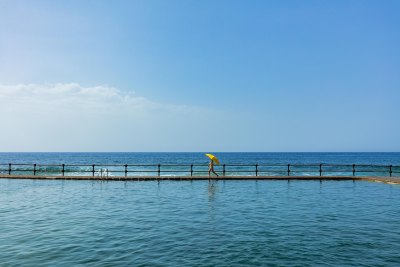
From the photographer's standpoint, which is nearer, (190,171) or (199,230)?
(199,230)

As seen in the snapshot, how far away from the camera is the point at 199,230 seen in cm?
1167

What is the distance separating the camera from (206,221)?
13.0 metres

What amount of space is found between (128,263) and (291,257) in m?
4.28

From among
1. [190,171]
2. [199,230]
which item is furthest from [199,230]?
[190,171]

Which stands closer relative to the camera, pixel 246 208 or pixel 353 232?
pixel 353 232

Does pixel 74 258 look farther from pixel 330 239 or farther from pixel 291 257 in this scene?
pixel 330 239

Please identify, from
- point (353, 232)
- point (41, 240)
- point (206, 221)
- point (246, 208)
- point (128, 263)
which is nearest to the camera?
point (128, 263)

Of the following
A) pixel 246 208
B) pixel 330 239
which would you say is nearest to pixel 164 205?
pixel 246 208

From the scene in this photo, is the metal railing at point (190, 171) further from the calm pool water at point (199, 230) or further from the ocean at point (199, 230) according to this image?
the calm pool water at point (199, 230)

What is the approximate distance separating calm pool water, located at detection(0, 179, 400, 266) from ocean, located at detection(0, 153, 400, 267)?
0.09 feet

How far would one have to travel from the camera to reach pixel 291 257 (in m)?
8.88

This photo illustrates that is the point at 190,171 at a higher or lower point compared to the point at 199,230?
higher

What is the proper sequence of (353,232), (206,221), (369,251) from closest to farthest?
(369,251), (353,232), (206,221)

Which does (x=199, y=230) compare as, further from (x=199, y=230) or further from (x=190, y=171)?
(x=190, y=171)
